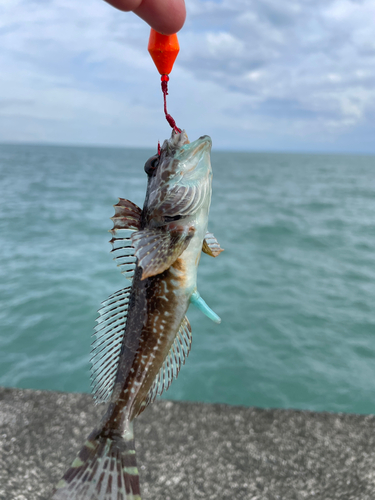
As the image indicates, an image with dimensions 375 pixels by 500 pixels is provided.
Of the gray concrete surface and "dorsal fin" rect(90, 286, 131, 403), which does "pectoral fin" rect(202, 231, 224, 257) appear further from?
the gray concrete surface

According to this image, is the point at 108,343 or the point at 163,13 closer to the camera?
the point at 163,13

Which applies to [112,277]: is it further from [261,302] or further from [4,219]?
[4,219]

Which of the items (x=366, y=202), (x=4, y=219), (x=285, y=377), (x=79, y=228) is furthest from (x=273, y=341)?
(x=366, y=202)

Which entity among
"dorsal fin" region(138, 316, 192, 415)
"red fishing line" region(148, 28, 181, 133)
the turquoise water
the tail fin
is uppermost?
"red fishing line" region(148, 28, 181, 133)

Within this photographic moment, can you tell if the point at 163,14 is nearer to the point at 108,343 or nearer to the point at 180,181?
the point at 180,181

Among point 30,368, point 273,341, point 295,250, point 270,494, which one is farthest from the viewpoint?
point 295,250

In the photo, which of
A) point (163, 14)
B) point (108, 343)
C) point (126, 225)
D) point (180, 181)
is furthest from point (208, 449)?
point (163, 14)

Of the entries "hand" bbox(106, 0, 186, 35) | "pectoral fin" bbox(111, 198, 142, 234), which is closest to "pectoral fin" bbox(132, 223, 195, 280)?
"pectoral fin" bbox(111, 198, 142, 234)
